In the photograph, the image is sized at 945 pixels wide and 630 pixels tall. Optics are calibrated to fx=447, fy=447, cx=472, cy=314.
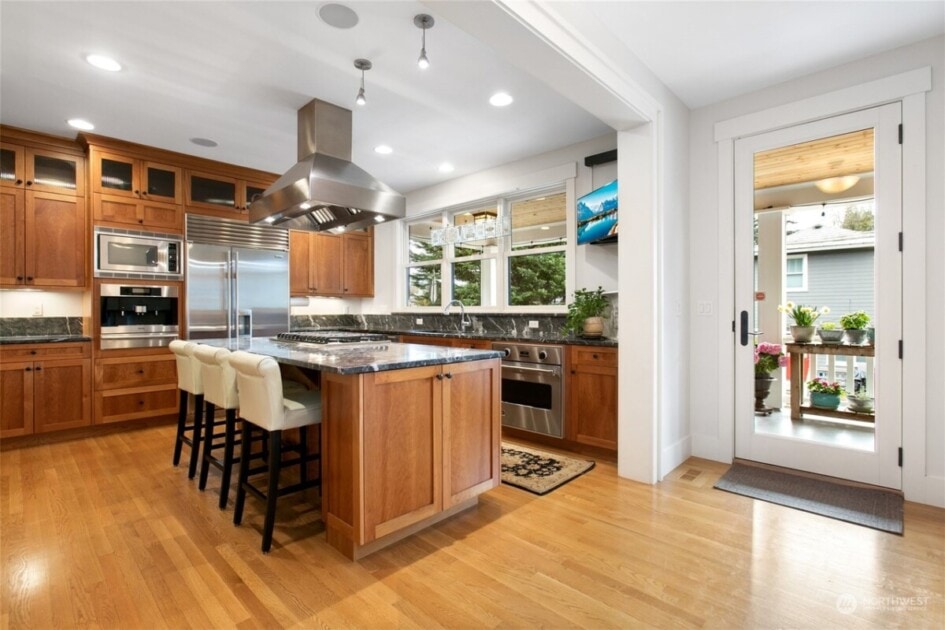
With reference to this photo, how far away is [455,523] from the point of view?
2.42 m

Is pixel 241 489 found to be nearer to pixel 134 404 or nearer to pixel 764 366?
pixel 134 404

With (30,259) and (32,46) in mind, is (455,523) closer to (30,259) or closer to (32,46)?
(32,46)

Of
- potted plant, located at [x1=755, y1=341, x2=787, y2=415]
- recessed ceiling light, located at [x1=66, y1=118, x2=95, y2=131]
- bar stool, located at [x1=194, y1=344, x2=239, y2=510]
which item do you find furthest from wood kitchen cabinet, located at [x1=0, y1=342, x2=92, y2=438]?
potted plant, located at [x1=755, y1=341, x2=787, y2=415]

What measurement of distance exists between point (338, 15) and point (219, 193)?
3189 mm

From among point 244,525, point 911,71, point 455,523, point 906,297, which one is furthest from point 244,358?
point 911,71

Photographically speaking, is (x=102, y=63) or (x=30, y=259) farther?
(x=30, y=259)

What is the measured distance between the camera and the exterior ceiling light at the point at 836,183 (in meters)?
2.90

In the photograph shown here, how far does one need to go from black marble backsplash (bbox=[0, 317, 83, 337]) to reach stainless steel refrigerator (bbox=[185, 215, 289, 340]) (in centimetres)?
114

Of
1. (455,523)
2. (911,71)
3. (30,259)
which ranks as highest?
(911,71)

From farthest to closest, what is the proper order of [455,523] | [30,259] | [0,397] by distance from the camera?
[30,259]
[0,397]
[455,523]

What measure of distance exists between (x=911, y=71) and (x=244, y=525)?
15.0 feet

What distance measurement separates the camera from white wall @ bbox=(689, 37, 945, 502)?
2.57 meters

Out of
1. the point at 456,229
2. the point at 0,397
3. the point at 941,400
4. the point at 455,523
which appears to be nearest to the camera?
the point at 455,523
